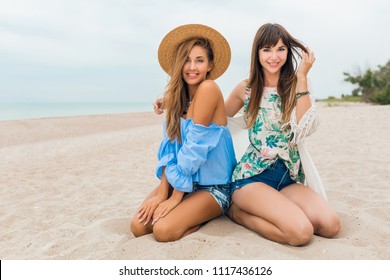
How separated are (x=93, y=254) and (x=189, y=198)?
74cm

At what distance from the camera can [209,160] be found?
295cm

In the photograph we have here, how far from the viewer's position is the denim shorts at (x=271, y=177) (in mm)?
2979

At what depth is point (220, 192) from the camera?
9.87 ft

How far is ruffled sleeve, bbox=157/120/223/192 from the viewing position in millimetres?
2793

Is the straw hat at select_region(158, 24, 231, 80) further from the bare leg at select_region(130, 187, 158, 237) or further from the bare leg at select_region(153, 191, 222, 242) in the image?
the bare leg at select_region(130, 187, 158, 237)

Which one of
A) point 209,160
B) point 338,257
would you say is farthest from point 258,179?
point 338,257

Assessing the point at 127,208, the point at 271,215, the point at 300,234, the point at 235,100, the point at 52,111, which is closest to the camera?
the point at 300,234

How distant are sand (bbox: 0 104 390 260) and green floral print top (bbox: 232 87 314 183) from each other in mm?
455

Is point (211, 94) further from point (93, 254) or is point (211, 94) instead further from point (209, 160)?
point (93, 254)

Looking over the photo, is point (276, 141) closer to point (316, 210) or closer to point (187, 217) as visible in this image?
point (316, 210)

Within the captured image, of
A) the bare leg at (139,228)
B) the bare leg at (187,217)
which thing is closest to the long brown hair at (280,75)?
the bare leg at (187,217)

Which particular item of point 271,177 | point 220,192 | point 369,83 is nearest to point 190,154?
point 220,192

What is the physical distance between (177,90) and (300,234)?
4.29ft

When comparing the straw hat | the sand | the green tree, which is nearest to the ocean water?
the green tree
